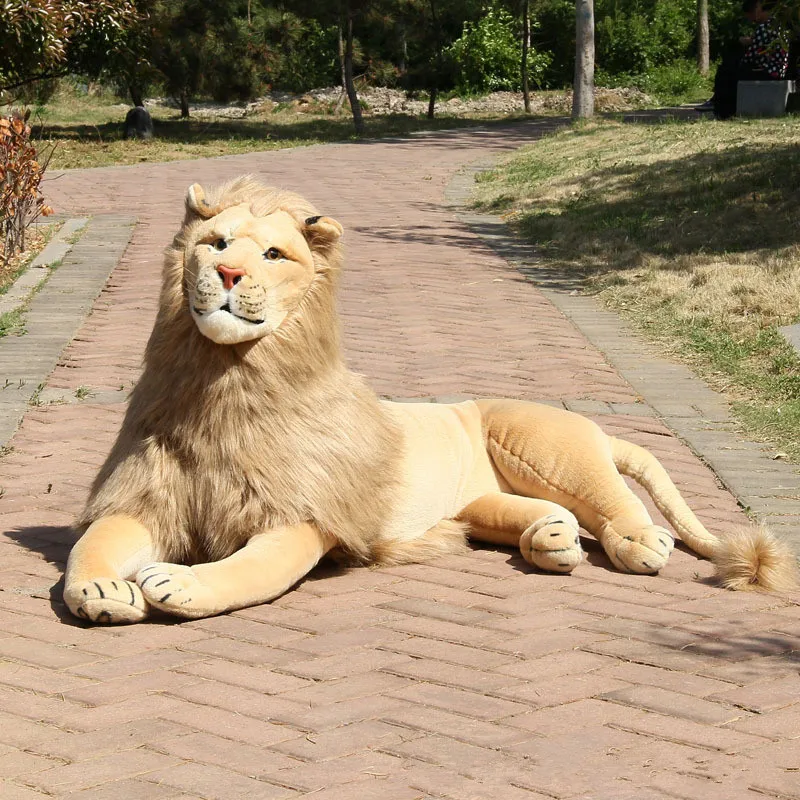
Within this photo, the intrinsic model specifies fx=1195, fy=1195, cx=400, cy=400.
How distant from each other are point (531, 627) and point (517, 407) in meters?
1.11

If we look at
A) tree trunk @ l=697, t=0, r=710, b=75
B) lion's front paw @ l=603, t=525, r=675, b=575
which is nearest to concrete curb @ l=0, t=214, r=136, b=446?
lion's front paw @ l=603, t=525, r=675, b=575

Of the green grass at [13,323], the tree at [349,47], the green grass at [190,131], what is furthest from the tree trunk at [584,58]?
the green grass at [13,323]

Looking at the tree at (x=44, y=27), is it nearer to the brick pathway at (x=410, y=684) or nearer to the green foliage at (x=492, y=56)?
the brick pathway at (x=410, y=684)

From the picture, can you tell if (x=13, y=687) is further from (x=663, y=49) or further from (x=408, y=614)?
(x=663, y=49)

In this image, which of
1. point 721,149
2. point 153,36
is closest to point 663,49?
point 153,36

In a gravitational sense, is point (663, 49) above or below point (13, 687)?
above

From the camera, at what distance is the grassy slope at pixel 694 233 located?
24.4ft

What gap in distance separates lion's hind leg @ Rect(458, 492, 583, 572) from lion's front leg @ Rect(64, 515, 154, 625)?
125 centimetres

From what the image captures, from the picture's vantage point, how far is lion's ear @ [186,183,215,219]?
3.97 m

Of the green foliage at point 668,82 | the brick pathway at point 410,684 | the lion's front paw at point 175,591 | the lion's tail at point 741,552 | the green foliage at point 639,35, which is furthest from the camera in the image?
the green foliage at point 639,35

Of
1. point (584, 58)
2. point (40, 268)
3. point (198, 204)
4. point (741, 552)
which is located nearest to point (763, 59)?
point (584, 58)

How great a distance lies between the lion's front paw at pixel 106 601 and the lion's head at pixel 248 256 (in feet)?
2.69

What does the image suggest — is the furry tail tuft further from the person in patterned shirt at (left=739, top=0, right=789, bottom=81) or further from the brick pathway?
the person in patterned shirt at (left=739, top=0, right=789, bottom=81)

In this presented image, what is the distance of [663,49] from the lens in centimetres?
3691
